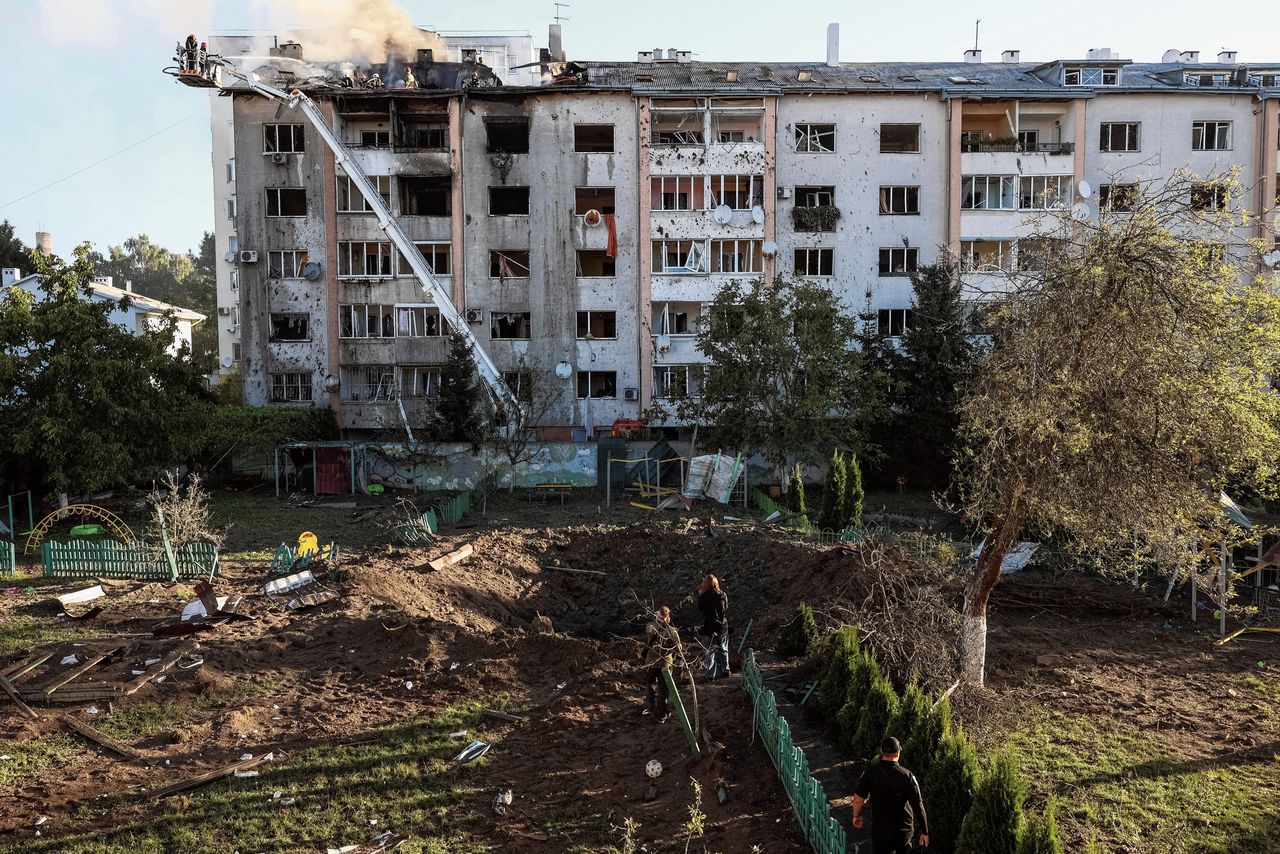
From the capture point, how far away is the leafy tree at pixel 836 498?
2923 cm

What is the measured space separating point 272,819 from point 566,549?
51.3 ft

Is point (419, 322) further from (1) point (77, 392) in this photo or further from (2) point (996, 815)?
(2) point (996, 815)

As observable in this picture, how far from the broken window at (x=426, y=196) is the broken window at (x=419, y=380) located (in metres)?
7.45

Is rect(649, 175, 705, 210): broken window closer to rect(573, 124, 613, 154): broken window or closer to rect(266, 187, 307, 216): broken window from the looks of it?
rect(573, 124, 613, 154): broken window

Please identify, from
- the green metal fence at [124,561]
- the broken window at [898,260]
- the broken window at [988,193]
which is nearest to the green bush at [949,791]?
the green metal fence at [124,561]

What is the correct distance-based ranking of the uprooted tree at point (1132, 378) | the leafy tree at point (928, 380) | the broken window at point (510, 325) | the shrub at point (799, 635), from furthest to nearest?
the broken window at point (510, 325)
the leafy tree at point (928, 380)
the shrub at point (799, 635)
the uprooted tree at point (1132, 378)

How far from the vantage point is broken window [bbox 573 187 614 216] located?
146ft

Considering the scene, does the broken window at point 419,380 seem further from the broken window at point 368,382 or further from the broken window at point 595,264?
the broken window at point 595,264

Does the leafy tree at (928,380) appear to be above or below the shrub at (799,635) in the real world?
above

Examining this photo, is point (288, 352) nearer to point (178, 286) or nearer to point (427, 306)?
point (427, 306)

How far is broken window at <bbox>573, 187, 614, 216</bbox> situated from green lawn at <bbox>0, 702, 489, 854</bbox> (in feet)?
112

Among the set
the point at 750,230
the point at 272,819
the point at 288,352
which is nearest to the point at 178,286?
the point at 288,352

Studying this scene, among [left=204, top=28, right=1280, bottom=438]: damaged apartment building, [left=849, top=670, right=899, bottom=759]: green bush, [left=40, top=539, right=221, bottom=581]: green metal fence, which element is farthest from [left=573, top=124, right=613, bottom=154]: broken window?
[left=849, top=670, right=899, bottom=759]: green bush

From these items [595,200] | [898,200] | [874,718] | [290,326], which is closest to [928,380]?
[898,200]
